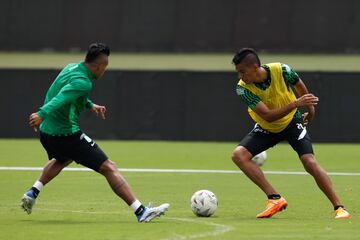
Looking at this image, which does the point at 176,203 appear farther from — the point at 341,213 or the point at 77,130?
the point at 341,213

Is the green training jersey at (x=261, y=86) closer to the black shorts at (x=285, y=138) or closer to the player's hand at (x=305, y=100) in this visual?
the black shorts at (x=285, y=138)

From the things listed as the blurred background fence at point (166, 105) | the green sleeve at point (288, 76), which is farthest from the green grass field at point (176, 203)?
the blurred background fence at point (166, 105)

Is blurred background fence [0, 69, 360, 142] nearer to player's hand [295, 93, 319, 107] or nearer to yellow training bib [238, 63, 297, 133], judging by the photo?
yellow training bib [238, 63, 297, 133]

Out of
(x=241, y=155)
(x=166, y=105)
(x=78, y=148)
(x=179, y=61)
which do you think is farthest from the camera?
(x=179, y=61)

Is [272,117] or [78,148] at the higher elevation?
[272,117]

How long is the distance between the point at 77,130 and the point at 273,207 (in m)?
2.56

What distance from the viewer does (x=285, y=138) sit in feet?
40.2

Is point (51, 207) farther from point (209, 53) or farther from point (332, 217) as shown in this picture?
point (209, 53)

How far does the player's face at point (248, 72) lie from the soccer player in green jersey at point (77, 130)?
160 centimetres

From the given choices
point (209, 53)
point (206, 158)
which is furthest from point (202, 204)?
point (209, 53)

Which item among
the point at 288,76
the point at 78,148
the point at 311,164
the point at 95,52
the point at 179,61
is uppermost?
the point at 95,52

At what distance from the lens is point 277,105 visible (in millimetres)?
12086

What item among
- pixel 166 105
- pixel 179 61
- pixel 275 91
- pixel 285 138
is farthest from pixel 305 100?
pixel 179 61

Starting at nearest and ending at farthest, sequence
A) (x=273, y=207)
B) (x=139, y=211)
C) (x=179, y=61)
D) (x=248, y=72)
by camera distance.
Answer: (x=139, y=211)
(x=248, y=72)
(x=273, y=207)
(x=179, y=61)
